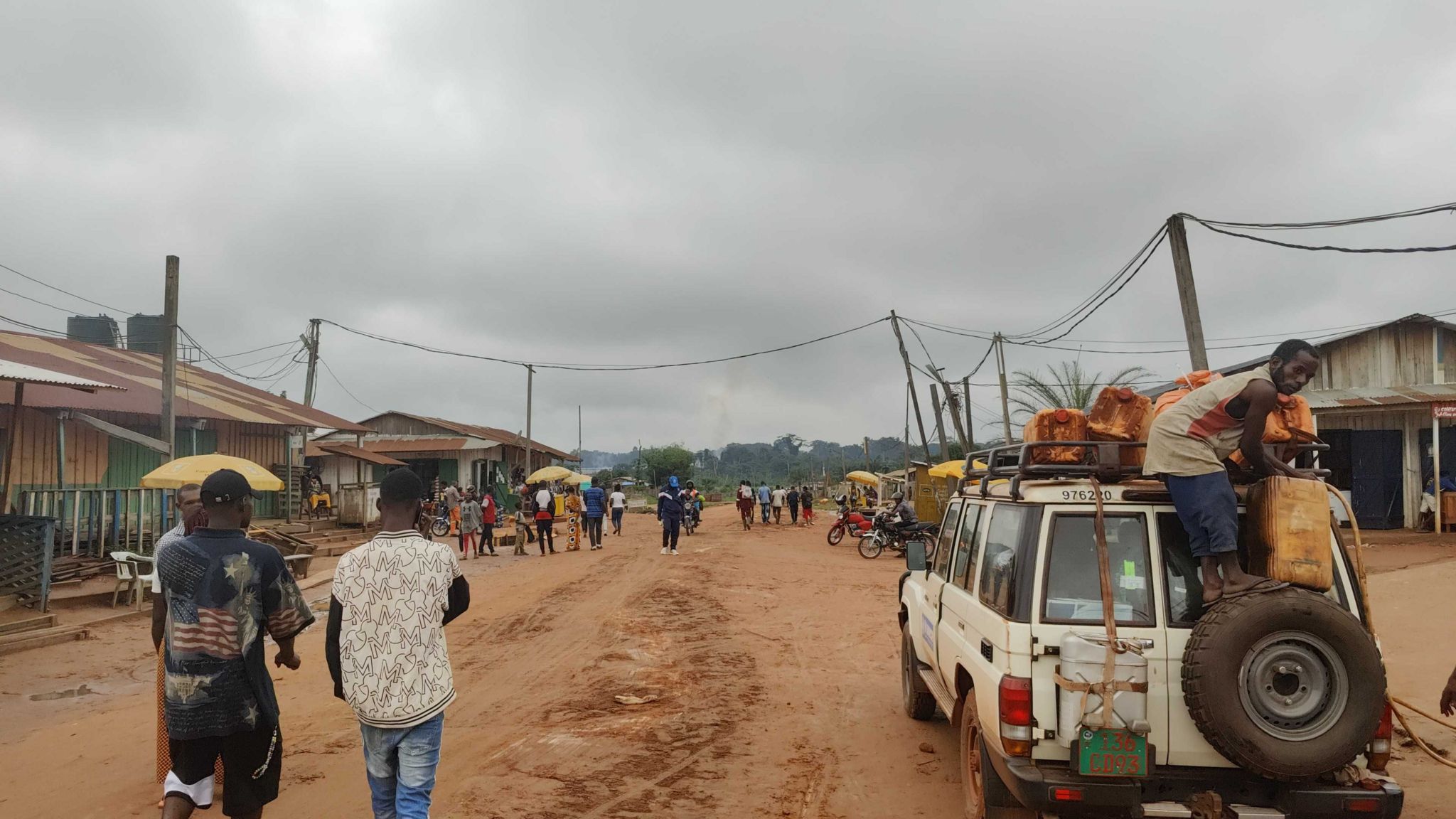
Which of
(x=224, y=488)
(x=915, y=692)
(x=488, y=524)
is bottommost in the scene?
(x=915, y=692)

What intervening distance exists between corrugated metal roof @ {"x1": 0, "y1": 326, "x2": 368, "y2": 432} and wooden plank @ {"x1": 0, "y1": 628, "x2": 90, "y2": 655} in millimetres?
4508

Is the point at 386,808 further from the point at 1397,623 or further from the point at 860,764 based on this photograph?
the point at 1397,623

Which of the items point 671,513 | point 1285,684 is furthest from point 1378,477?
point 1285,684

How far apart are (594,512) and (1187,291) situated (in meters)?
14.8

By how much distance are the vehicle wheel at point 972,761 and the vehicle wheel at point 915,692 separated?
1915mm

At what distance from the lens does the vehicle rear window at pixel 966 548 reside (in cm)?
520

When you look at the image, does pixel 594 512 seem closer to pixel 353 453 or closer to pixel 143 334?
pixel 353 453

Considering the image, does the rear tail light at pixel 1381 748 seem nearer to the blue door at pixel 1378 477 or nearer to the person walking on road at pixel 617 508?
the blue door at pixel 1378 477

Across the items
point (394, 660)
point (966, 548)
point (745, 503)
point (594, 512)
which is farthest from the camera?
point (745, 503)

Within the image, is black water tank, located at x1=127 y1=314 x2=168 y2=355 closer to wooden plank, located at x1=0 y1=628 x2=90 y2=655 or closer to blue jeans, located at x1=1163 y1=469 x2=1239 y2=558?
wooden plank, located at x1=0 y1=628 x2=90 y2=655

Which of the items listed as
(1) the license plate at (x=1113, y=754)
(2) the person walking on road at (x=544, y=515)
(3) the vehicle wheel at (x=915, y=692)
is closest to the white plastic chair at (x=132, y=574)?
(2) the person walking on road at (x=544, y=515)

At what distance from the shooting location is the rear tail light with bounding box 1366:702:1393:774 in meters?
3.74

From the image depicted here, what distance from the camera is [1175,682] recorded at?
A: 3.72 meters

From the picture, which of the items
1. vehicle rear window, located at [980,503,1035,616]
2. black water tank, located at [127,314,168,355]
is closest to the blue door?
vehicle rear window, located at [980,503,1035,616]
